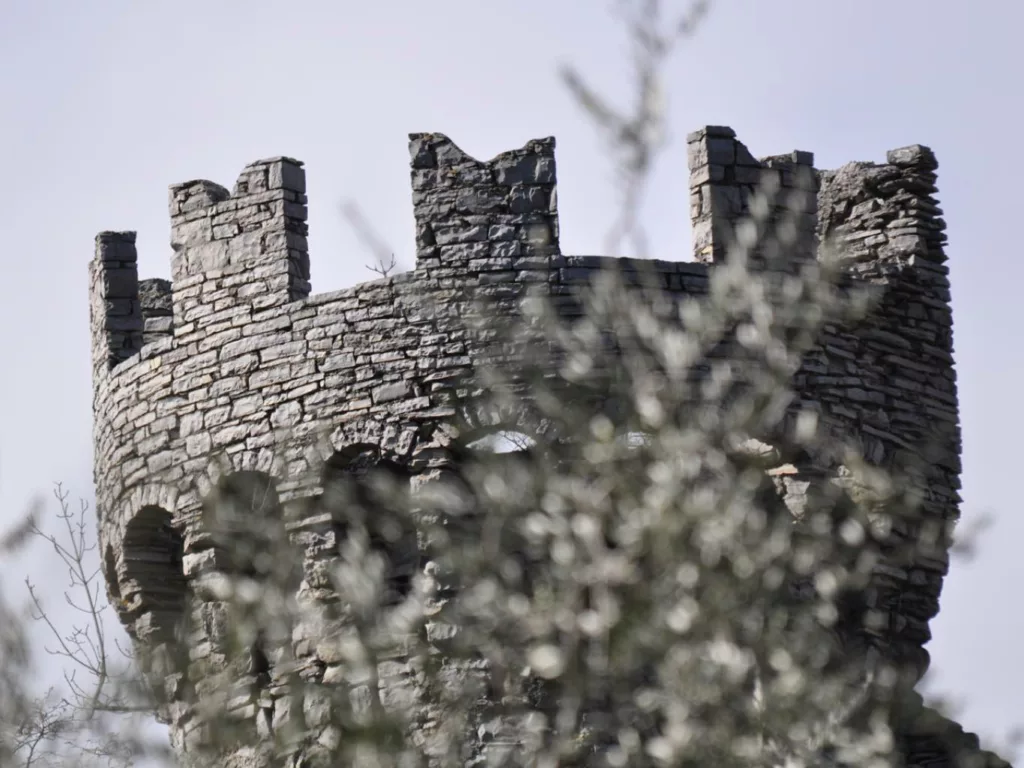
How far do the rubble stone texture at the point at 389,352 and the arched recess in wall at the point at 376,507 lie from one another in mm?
66

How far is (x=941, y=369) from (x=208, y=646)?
14.7 ft

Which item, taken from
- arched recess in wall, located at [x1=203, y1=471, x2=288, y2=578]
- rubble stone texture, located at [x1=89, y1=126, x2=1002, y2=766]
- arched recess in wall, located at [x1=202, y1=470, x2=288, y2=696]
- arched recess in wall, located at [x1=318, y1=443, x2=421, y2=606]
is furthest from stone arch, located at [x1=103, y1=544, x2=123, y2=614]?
arched recess in wall, located at [x1=318, y1=443, x2=421, y2=606]

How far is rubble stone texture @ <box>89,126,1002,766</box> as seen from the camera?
12.0m

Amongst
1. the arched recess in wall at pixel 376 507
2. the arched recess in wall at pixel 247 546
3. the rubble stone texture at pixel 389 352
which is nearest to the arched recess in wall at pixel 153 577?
the rubble stone texture at pixel 389 352

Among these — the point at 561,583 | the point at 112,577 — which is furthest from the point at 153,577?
the point at 561,583

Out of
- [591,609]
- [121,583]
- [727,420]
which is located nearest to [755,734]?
[591,609]

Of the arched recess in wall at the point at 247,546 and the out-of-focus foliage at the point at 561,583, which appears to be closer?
the out-of-focus foliage at the point at 561,583

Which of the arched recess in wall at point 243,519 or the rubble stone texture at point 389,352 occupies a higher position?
the rubble stone texture at point 389,352

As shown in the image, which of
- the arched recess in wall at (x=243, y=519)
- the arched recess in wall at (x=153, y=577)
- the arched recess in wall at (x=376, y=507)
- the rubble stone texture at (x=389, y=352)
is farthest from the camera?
the arched recess in wall at (x=153, y=577)

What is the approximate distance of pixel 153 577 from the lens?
1312cm

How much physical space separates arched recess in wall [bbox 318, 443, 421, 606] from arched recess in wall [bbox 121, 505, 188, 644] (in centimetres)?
140

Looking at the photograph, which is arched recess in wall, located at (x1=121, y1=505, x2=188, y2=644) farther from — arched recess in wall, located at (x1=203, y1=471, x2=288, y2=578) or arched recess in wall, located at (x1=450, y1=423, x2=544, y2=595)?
arched recess in wall, located at (x1=450, y1=423, x2=544, y2=595)

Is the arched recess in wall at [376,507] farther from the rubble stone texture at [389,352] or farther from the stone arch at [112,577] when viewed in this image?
the stone arch at [112,577]

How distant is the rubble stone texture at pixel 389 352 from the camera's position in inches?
472
